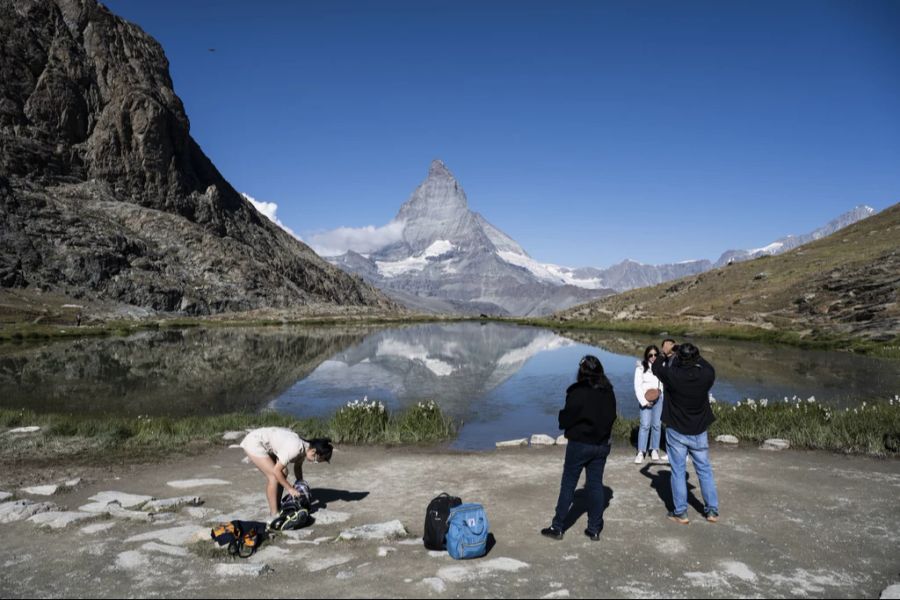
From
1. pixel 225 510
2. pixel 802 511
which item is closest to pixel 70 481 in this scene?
pixel 225 510

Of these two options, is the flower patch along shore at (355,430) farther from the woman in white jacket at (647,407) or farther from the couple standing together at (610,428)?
the couple standing together at (610,428)

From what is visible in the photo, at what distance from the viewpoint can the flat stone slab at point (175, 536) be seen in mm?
10477

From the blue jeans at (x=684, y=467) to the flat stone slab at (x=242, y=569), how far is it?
789cm

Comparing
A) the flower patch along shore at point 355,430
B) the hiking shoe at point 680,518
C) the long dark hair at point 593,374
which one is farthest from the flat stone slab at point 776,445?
the long dark hair at point 593,374

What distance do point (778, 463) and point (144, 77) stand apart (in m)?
206

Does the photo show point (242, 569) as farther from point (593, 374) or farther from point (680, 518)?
point (680, 518)

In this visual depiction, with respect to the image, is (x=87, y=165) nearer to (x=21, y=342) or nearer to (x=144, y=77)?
(x=144, y=77)

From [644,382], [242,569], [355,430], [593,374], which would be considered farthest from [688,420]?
[355,430]

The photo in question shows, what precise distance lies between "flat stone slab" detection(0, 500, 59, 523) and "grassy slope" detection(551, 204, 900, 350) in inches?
2705

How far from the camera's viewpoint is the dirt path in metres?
8.73

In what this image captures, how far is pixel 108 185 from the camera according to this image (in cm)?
15538

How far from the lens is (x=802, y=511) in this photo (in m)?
12.4

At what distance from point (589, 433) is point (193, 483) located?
33.9ft

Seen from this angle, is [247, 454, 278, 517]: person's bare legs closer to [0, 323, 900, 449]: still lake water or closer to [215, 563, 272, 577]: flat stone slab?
[215, 563, 272, 577]: flat stone slab
